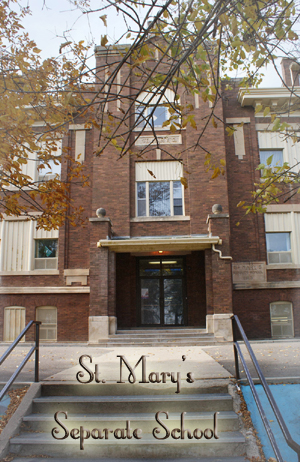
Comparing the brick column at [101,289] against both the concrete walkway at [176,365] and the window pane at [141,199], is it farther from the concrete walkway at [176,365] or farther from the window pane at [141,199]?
the concrete walkway at [176,365]

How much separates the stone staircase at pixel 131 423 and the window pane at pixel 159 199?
10.2 m

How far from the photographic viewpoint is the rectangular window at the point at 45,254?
1569 centimetres

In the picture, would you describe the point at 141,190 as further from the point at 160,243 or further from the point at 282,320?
the point at 282,320

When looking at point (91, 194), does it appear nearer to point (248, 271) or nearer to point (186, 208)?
point (186, 208)

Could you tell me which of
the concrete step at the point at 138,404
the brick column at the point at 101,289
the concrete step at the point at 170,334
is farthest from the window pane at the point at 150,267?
the concrete step at the point at 138,404

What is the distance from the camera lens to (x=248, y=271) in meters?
14.9

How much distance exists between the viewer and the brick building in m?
14.8

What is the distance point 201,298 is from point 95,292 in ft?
15.0

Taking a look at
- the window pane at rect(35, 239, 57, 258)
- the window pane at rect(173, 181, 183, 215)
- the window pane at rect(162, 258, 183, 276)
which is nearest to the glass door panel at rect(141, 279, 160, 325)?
the window pane at rect(162, 258, 183, 276)

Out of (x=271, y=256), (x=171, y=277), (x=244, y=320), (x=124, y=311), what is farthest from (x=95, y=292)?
(x=271, y=256)

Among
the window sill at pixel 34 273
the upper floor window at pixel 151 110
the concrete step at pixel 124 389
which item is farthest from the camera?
the window sill at pixel 34 273

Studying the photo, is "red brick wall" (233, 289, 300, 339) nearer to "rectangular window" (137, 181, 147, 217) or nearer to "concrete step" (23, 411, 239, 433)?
"rectangular window" (137, 181, 147, 217)

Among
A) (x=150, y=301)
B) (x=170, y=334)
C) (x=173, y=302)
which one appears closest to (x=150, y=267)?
(x=150, y=301)

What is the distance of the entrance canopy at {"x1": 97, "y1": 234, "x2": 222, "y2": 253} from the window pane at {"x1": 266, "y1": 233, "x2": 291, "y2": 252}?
355 centimetres
